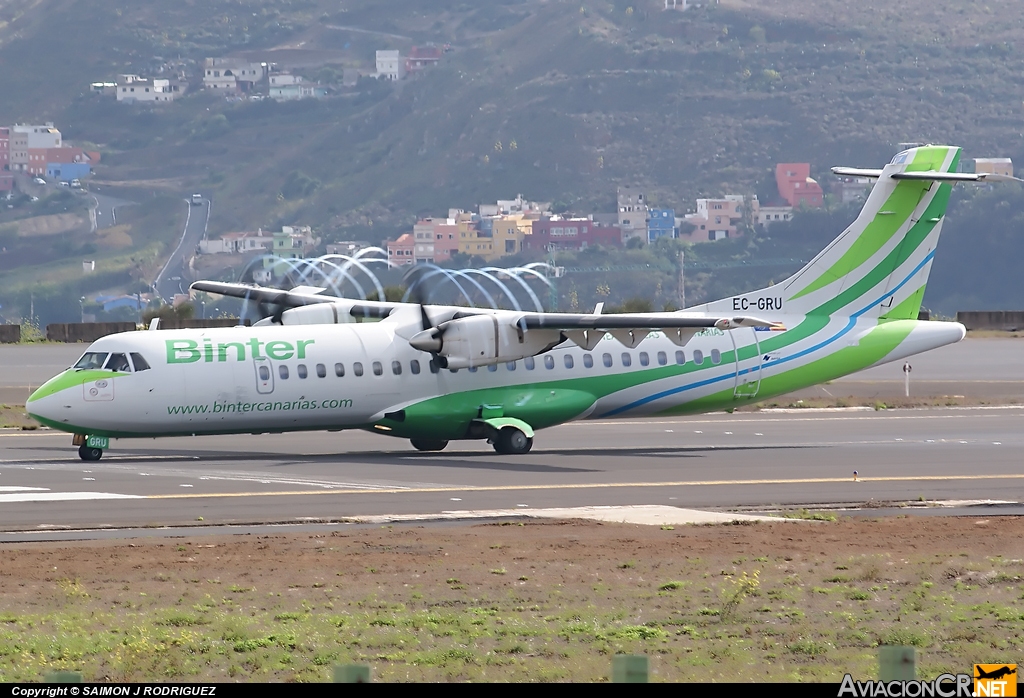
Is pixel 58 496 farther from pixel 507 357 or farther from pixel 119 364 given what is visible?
pixel 507 357

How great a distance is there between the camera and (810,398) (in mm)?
43406

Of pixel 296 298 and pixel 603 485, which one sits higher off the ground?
pixel 296 298

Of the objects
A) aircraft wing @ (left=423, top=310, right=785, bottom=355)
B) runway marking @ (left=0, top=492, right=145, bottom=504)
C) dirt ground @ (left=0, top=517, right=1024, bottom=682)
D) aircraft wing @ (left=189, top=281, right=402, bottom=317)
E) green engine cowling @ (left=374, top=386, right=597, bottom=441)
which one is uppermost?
aircraft wing @ (left=189, top=281, right=402, bottom=317)

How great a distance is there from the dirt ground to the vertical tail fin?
13410mm

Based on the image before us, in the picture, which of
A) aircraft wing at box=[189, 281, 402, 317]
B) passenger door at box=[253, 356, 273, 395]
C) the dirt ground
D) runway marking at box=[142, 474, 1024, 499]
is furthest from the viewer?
aircraft wing at box=[189, 281, 402, 317]

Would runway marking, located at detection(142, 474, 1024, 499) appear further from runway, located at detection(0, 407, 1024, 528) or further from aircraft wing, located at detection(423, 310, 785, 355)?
aircraft wing, located at detection(423, 310, 785, 355)

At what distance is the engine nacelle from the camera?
29.1 metres

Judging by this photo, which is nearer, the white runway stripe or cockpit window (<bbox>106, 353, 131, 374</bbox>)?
the white runway stripe

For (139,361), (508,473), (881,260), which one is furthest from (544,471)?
(881,260)

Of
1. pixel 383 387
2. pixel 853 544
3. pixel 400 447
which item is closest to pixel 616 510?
pixel 853 544

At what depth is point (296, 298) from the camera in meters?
34.4

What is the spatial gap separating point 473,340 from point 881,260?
10.3 metres

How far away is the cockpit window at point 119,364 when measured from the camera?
27.8 metres

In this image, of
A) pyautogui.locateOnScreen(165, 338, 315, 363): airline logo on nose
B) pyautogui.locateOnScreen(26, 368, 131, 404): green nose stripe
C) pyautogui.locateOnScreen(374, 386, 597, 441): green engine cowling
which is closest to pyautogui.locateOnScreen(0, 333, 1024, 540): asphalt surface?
pyautogui.locateOnScreen(374, 386, 597, 441): green engine cowling
